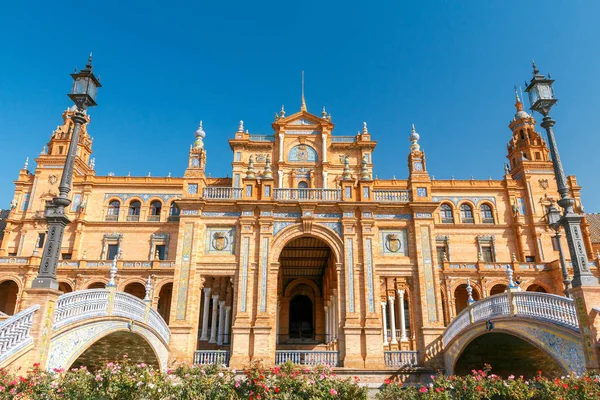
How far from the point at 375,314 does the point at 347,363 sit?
226 centimetres

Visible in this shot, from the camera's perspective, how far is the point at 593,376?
28.4 feet

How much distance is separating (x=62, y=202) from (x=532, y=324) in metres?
12.4

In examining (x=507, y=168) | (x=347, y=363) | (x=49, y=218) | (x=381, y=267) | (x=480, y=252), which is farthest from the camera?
(x=507, y=168)

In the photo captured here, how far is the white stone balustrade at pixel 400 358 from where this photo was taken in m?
17.3

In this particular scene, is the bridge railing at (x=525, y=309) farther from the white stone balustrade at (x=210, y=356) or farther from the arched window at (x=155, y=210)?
the arched window at (x=155, y=210)

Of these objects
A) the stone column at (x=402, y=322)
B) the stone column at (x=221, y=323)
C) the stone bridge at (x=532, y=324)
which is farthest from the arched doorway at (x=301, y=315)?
the stone bridge at (x=532, y=324)

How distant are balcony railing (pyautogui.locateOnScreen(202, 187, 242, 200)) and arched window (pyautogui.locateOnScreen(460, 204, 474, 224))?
21.8 m

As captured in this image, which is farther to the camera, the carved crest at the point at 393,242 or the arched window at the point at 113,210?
the arched window at the point at 113,210

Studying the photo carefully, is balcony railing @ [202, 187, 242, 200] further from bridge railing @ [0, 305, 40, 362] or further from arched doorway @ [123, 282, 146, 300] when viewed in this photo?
arched doorway @ [123, 282, 146, 300]

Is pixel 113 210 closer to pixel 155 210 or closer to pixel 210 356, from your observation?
pixel 155 210

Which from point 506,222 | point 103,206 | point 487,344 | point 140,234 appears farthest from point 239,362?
point 506,222

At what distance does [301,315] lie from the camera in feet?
95.2

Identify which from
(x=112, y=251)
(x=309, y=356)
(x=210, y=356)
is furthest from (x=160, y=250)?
(x=309, y=356)

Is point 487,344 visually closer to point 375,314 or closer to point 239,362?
point 375,314
